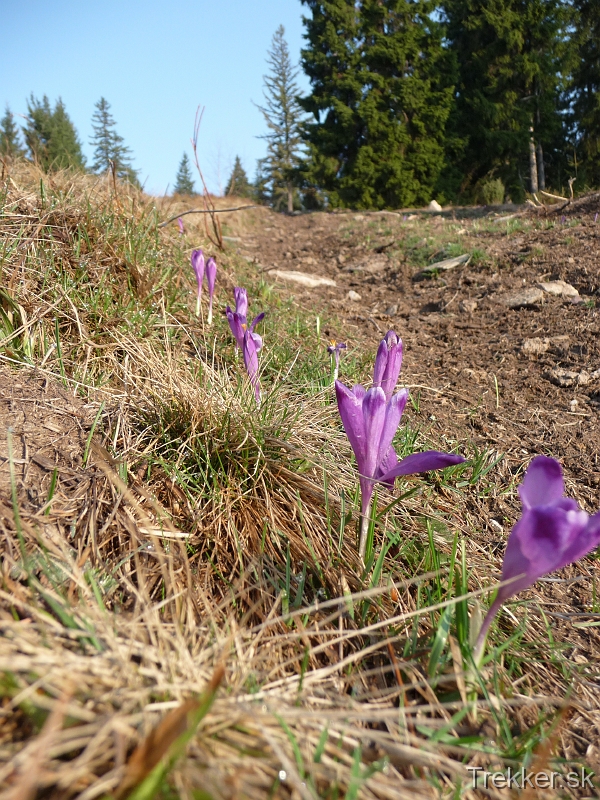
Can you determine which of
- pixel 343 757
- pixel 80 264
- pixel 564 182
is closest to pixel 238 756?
pixel 343 757

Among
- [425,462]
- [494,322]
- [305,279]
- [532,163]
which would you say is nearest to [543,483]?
[425,462]

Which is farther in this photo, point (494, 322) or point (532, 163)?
point (532, 163)

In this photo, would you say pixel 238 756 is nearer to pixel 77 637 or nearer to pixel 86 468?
pixel 77 637

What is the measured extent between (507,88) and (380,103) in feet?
19.1

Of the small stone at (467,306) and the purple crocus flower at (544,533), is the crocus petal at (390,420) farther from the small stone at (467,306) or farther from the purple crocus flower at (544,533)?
the small stone at (467,306)

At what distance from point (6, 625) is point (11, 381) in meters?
1.35

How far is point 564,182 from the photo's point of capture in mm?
23281

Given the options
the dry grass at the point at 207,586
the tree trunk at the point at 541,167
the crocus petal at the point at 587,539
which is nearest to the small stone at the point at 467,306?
the dry grass at the point at 207,586

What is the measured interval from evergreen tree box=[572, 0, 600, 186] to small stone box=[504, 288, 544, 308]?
21840mm

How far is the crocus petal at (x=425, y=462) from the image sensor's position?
1121 mm

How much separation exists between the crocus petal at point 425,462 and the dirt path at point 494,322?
96 cm

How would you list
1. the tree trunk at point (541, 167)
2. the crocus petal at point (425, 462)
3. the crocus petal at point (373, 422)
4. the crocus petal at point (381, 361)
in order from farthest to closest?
the tree trunk at point (541, 167), the crocus petal at point (381, 361), the crocus petal at point (373, 422), the crocus petal at point (425, 462)

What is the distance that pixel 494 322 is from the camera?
3.93 metres

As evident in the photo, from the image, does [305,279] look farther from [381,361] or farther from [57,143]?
[57,143]
